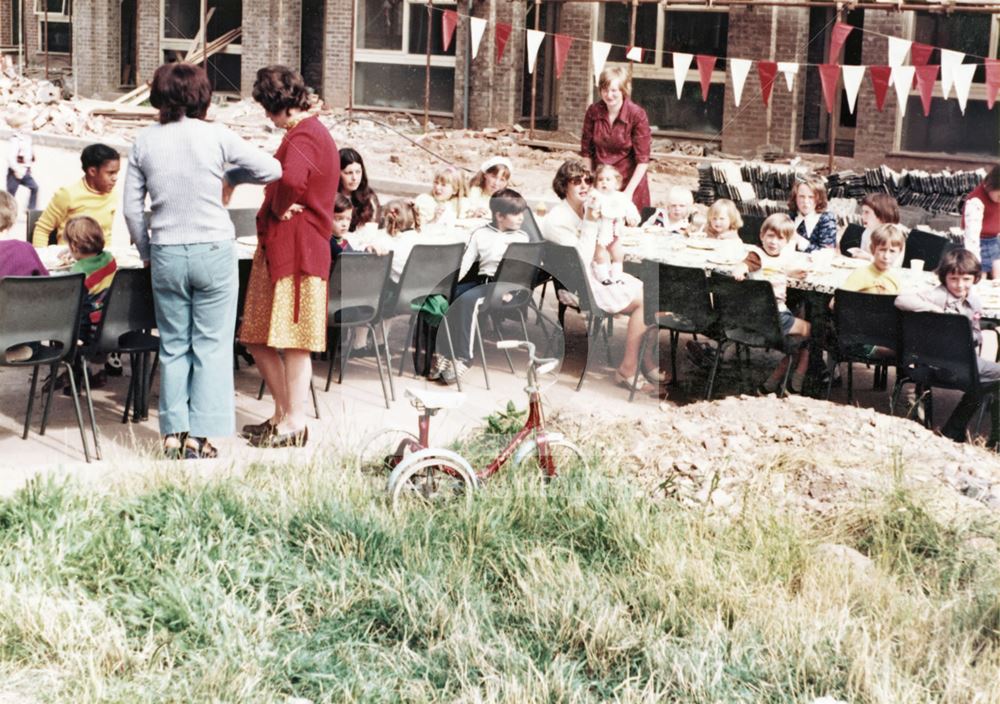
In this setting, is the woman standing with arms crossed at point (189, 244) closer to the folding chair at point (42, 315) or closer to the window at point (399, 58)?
the folding chair at point (42, 315)

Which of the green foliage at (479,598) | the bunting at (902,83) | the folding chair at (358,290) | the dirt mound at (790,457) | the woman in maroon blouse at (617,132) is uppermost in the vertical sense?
the bunting at (902,83)

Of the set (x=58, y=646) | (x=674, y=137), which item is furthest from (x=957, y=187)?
(x=58, y=646)

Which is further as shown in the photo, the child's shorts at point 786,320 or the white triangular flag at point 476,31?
the white triangular flag at point 476,31

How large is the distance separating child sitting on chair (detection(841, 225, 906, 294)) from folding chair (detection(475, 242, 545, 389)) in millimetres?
1874

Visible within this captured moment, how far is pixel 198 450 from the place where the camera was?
304 inches

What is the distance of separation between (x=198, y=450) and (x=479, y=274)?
8.39 ft

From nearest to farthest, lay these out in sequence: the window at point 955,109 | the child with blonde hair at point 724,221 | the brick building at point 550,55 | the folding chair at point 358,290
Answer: the folding chair at point 358,290
the child with blonde hair at point 724,221
the window at point 955,109
the brick building at point 550,55

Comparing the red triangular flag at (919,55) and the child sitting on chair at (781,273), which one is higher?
the red triangular flag at (919,55)

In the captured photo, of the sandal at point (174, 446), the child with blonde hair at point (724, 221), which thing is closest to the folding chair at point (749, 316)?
the child with blonde hair at point (724, 221)

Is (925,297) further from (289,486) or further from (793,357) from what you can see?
(289,486)

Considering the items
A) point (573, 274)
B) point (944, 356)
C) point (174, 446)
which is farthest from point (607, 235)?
point (174, 446)

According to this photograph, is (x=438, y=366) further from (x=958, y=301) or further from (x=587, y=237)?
(x=958, y=301)

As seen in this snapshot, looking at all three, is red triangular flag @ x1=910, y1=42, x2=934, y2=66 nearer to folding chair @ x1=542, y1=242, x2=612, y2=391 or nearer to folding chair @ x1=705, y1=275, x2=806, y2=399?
folding chair @ x1=542, y1=242, x2=612, y2=391

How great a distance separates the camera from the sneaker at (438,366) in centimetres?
962
